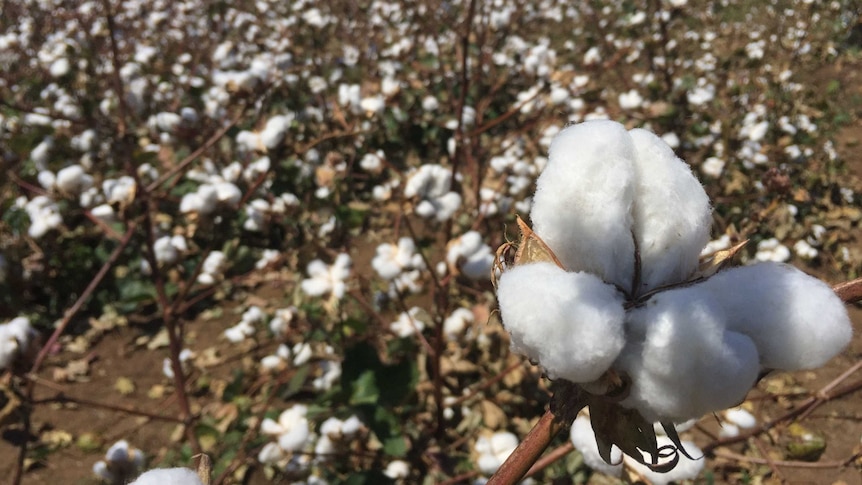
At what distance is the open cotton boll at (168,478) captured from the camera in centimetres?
48

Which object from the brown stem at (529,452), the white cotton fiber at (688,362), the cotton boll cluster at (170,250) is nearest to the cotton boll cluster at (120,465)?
the cotton boll cluster at (170,250)

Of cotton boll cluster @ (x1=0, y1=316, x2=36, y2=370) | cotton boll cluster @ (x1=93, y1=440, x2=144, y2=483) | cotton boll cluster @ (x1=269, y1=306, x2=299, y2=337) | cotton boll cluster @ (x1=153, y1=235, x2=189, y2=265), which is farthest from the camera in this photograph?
cotton boll cluster @ (x1=269, y1=306, x2=299, y2=337)

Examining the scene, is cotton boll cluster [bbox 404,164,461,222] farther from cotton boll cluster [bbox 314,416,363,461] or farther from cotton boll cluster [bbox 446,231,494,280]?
cotton boll cluster [bbox 314,416,363,461]

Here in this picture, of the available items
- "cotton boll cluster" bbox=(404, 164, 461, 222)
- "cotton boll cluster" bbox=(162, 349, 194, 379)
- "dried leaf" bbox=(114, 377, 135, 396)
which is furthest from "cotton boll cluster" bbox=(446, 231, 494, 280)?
"dried leaf" bbox=(114, 377, 135, 396)

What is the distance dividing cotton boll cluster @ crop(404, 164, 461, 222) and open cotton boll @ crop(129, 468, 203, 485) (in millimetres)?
1273

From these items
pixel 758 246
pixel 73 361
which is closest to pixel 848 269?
pixel 758 246

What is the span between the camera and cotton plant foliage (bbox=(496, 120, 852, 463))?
0.42 meters

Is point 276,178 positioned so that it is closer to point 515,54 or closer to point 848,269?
point 515,54

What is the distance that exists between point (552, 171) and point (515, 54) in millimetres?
4286

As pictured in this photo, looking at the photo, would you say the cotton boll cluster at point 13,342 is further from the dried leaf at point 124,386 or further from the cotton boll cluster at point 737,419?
the cotton boll cluster at point 737,419

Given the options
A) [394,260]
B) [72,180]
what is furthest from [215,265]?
[394,260]

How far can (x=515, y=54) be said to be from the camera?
4500 millimetres

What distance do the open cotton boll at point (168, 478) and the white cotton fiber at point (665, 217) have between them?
0.44 metres

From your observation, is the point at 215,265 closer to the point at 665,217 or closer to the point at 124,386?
the point at 124,386
